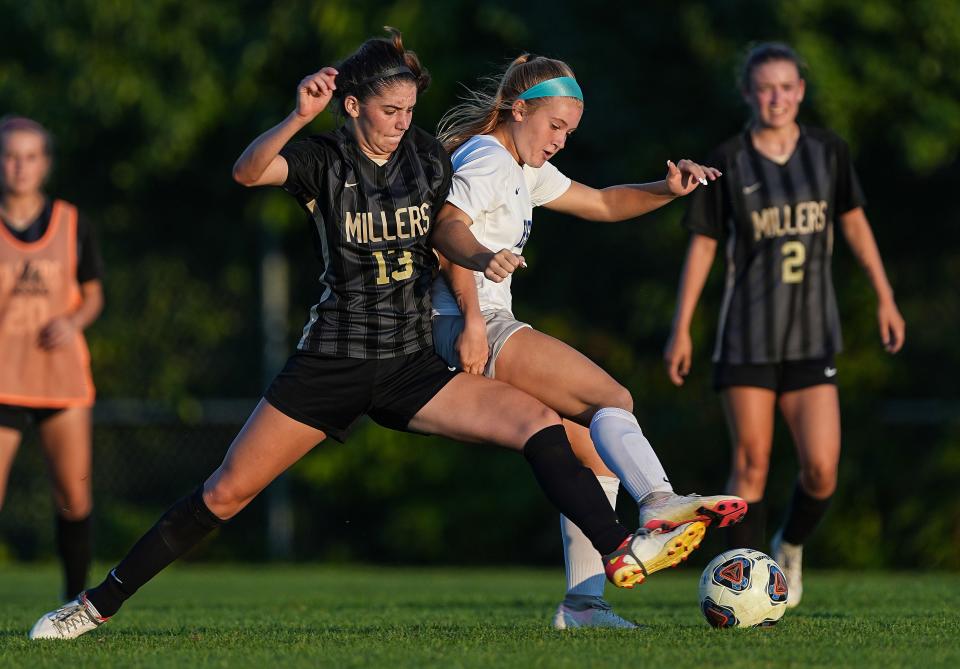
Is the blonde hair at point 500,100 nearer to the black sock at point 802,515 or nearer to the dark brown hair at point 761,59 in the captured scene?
the dark brown hair at point 761,59

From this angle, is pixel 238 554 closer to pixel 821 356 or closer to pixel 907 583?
pixel 907 583

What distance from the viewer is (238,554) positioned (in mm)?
12977

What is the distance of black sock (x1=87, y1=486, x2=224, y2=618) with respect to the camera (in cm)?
516

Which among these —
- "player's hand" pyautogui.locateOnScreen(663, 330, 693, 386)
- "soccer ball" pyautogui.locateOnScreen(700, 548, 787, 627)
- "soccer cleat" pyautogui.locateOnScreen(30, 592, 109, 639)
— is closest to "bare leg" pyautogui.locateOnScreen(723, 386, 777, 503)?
"player's hand" pyautogui.locateOnScreen(663, 330, 693, 386)

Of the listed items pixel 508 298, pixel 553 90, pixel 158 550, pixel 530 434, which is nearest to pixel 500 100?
pixel 553 90

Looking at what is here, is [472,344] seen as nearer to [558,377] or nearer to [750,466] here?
[558,377]

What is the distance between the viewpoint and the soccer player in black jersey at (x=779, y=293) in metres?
6.55

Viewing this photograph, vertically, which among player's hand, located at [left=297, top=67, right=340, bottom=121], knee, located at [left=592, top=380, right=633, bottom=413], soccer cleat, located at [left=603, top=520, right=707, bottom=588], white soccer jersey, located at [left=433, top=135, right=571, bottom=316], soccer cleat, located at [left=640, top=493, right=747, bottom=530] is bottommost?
soccer cleat, located at [left=603, top=520, right=707, bottom=588]

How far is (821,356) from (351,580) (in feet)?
15.5

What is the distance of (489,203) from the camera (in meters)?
5.17

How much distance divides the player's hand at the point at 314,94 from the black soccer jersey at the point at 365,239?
0.94 ft

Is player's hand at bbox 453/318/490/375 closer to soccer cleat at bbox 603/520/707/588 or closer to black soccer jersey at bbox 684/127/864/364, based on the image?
soccer cleat at bbox 603/520/707/588

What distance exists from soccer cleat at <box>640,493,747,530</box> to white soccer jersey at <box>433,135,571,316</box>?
0.97 meters

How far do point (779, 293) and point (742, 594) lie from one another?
6.60 ft
